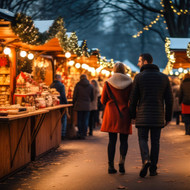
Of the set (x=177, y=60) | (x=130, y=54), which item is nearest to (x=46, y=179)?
(x=177, y=60)

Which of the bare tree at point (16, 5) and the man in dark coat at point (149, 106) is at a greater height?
the bare tree at point (16, 5)

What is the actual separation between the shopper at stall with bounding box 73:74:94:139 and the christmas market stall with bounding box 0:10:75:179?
1318 millimetres

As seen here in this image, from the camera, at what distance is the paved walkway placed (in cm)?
738

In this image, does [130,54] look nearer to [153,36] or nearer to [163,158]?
[153,36]

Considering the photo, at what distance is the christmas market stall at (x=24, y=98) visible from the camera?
28.0ft

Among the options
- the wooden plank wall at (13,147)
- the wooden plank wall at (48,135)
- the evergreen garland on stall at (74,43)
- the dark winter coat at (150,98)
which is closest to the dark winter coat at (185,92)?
the evergreen garland on stall at (74,43)

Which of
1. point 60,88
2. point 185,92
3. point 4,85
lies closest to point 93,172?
point 4,85

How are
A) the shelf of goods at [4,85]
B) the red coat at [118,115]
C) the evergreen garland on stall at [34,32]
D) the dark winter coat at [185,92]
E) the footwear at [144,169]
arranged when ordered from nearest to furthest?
1. the footwear at [144,169]
2. the red coat at [118,115]
3. the evergreen garland on stall at [34,32]
4. the shelf of goods at [4,85]
5. the dark winter coat at [185,92]

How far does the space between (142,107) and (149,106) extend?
0.13 meters

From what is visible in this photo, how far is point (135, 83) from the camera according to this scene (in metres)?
8.02

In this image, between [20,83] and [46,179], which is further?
[20,83]

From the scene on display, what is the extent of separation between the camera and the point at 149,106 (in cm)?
785

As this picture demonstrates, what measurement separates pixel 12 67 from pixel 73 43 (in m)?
2.92

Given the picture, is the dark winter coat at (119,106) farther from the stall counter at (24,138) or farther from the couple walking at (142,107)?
the stall counter at (24,138)
